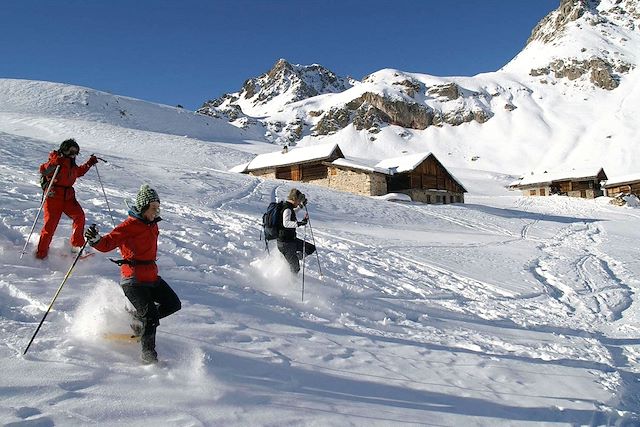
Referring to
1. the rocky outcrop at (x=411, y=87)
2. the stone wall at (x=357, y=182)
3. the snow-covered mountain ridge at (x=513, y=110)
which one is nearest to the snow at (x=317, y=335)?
the stone wall at (x=357, y=182)

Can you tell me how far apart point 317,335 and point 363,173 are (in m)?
30.2

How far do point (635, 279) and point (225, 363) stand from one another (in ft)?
39.2

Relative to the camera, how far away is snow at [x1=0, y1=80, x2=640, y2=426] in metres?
3.53

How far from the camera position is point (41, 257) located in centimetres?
596

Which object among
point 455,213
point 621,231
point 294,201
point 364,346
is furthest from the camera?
point 455,213

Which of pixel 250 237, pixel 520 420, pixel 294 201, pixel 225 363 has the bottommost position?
pixel 520 420

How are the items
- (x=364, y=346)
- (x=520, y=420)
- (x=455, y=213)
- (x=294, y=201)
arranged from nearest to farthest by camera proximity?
(x=520, y=420)
(x=364, y=346)
(x=294, y=201)
(x=455, y=213)

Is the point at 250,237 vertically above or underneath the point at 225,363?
above

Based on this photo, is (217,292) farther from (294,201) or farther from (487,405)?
(487,405)

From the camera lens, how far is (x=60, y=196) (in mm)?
6223

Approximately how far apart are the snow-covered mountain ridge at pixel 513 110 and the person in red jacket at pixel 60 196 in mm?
85622

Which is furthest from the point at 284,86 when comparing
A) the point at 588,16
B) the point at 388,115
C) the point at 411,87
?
the point at 588,16

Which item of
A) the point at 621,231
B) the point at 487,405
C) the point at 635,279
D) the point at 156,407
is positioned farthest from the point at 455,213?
the point at 156,407

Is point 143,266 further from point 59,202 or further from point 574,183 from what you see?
point 574,183
